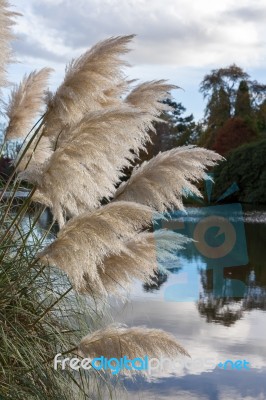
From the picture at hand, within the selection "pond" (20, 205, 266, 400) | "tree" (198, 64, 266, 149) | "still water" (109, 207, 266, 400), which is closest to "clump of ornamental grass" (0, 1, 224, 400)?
"still water" (109, 207, 266, 400)

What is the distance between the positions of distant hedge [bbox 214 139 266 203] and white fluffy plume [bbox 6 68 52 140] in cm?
1912

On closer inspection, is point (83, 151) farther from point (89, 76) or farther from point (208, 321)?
point (208, 321)

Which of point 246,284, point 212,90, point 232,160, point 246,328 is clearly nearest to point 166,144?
point 212,90

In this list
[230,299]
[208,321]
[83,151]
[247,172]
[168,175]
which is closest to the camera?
[83,151]

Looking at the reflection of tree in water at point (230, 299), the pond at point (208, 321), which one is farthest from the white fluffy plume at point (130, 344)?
the reflection of tree in water at point (230, 299)

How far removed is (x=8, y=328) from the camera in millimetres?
3100

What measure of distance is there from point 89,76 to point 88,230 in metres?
0.72

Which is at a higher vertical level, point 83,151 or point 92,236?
point 83,151

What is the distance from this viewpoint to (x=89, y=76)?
10.5ft

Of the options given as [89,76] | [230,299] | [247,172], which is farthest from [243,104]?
[89,76]

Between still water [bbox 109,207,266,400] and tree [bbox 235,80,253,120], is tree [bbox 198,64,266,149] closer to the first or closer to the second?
tree [bbox 235,80,253,120]

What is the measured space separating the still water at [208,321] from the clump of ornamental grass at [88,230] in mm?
263

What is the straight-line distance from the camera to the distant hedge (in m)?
23.0

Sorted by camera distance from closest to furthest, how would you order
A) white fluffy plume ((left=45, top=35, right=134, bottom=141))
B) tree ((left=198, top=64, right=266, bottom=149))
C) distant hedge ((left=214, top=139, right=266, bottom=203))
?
white fluffy plume ((left=45, top=35, right=134, bottom=141)) < distant hedge ((left=214, top=139, right=266, bottom=203)) < tree ((left=198, top=64, right=266, bottom=149))
